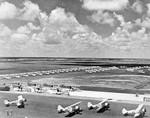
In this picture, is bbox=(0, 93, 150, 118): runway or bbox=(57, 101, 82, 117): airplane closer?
bbox=(0, 93, 150, 118): runway

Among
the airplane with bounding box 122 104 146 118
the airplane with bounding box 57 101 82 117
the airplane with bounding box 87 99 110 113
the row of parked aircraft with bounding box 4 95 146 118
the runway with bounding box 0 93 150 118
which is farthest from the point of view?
the airplane with bounding box 87 99 110 113

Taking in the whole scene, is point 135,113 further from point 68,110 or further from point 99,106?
point 68,110

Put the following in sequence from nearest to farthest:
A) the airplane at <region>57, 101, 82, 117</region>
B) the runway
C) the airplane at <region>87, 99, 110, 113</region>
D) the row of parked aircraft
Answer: the row of parked aircraft, the runway, the airplane at <region>57, 101, 82, 117</region>, the airplane at <region>87, 99, 110, 113</region>

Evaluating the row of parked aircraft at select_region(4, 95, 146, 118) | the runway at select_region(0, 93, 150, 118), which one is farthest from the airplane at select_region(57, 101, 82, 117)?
the runway at select_region(0, 93, 150, 118)

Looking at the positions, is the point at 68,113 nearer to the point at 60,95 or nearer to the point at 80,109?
the point at 80,109

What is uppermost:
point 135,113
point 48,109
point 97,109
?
point 135,113

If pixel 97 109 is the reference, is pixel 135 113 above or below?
above

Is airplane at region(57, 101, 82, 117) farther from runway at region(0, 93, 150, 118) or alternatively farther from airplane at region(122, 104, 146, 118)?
airplane at region(122, 104, 146, 118)

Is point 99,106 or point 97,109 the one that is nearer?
point 97,109

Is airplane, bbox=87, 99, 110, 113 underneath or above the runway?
above

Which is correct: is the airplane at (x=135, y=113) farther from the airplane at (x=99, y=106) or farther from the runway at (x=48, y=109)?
the airplane at (x=99, y=106)

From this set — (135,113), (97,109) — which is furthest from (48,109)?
(135,113)

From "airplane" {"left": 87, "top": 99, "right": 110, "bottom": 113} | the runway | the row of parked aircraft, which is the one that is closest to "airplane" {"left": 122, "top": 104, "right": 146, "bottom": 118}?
the row of parked aircraft
